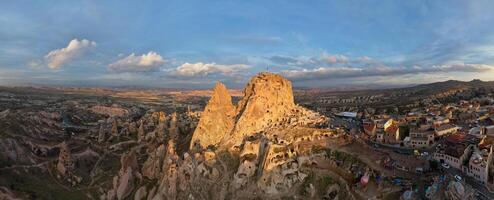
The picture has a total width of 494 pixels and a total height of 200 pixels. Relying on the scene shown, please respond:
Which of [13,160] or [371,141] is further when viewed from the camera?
[13,160]

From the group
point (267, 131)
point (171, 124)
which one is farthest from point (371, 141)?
point (171, 124)

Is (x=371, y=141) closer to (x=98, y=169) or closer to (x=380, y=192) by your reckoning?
(x=380, y=192)

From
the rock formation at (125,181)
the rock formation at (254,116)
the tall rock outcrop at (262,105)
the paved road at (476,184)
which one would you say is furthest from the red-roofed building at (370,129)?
the rock formation at (125,181)

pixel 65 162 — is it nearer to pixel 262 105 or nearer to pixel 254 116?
pixel 254 116

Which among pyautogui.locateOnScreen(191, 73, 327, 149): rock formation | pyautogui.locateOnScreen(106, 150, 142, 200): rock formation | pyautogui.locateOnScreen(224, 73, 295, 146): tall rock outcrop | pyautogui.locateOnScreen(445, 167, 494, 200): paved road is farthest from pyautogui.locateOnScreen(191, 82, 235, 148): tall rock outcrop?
pyautogui.locateOnScreen(445, 167, 494, 200): paved road

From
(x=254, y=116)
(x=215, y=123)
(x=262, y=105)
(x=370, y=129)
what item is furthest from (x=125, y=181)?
(x=370, y=129)

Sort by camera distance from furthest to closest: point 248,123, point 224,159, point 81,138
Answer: point 81,138 → point 248,123 → point 224,159

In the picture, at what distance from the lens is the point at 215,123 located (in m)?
87.2

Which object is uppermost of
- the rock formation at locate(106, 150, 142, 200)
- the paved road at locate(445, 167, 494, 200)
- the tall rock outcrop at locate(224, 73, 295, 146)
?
the tall rock outcrop at locate(224, 73, 295, 146)

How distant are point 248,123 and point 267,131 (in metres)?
5.26

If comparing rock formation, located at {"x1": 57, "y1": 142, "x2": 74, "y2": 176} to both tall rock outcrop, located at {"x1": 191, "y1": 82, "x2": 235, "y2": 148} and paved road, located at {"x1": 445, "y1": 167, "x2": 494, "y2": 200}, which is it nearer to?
tall rock outcrop, located at {"x1": 191, "y1": 82, "x2": 235, "y2": 148}

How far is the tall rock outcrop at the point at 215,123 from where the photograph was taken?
3369 inches

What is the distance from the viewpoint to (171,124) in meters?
116

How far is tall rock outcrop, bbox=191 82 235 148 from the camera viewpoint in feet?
281
